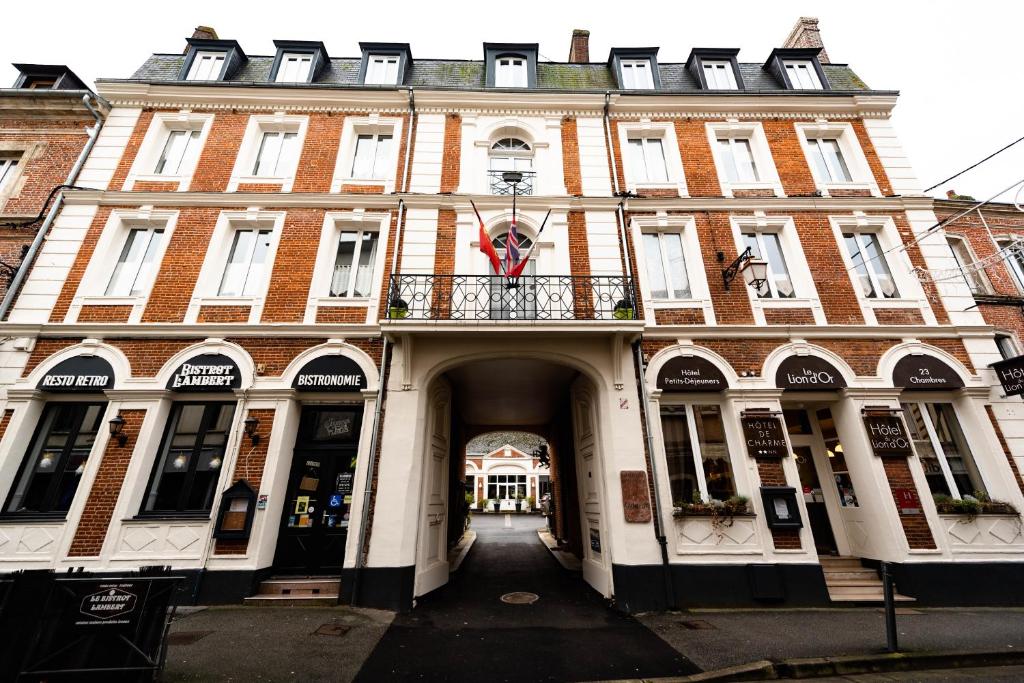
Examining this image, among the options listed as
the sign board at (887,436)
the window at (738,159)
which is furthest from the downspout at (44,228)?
the sign board at (887,436)

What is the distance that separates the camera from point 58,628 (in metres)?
3.71

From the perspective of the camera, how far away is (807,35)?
43.2ft

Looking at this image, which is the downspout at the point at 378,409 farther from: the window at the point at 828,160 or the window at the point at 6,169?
the window at the point at 828,160

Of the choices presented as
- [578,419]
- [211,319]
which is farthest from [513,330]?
[211,319]

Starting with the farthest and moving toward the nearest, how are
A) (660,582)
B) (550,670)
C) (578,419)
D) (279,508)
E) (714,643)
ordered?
1. (578,419)
2. (279,508)
3. (660,582)
4. (714,643)
5. (550,670)

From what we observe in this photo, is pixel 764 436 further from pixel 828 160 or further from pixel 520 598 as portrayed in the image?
pixel 828 160

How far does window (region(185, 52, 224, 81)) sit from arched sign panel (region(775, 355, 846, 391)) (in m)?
15.6

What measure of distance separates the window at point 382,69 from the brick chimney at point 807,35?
12.9 m

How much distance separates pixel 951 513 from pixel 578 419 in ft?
22.8

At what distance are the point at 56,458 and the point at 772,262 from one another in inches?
597

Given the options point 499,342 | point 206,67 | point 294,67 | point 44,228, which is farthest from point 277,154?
point 499,342

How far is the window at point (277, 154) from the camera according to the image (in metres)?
10.1

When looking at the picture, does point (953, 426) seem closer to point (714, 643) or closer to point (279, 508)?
point (714, 643)

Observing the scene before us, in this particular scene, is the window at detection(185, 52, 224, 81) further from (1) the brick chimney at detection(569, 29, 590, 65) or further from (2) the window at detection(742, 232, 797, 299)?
(2) the window at detection(742, 232, 797, 299)
